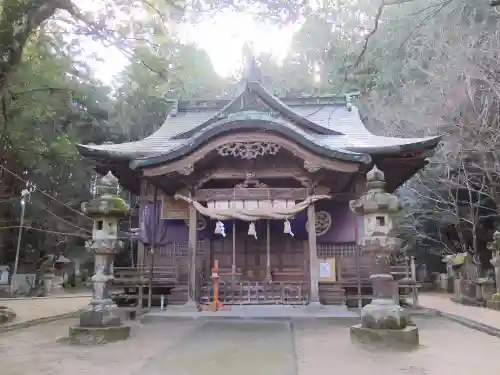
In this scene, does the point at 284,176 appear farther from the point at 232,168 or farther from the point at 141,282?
the point at 141,282

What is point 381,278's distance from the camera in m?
7.22

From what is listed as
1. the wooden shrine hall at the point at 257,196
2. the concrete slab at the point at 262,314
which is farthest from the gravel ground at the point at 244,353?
the wooden shrine hall at the point at 257,196

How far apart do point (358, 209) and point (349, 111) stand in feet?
27.4

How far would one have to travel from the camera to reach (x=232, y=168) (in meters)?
11.5

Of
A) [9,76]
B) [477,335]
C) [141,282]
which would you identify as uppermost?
[9,76]

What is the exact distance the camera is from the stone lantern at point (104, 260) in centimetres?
735

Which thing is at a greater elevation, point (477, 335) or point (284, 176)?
point (284, 176)

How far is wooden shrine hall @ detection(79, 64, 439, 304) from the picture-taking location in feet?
34.3

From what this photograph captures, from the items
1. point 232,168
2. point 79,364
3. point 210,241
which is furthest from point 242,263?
point 79,364

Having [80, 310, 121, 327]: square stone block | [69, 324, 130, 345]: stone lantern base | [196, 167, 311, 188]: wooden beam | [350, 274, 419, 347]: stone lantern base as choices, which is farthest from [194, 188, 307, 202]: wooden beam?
[69, 324, 130, 345]: stone lantern base

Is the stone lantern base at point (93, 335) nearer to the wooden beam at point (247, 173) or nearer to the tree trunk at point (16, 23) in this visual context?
the tree trunk at point (16, 23)

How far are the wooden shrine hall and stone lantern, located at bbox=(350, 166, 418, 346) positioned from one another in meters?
2.64

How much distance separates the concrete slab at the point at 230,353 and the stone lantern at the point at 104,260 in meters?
1.38

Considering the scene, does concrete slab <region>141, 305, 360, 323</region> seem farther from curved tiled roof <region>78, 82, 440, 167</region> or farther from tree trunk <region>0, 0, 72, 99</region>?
tree trunk <region>0, 0, 72, 99</region>
